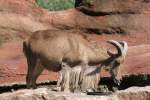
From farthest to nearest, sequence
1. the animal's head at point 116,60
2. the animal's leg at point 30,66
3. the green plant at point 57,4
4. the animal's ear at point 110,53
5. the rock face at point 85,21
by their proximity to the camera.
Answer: the green plant at point 57,4 < the rock face at point 85,21 < the animal's leg at point 30,66 < the animal's ear at point 110,53 < the animal's head at point 116,60

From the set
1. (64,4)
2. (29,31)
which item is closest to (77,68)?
(29,31)

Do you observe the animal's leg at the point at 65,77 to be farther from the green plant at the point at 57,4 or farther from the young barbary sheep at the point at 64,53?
the green plant at the point at 57,4

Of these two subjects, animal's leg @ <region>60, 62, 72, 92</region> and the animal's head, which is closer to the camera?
animal's leg @ <region>60, 62, 72, 92</region>

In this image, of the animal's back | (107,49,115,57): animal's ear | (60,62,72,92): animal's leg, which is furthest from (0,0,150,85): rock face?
(60,62,72,92): animal's leg

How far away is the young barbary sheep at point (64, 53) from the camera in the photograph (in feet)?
37.2

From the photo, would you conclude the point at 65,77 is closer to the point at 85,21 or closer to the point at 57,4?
the point at 85,21

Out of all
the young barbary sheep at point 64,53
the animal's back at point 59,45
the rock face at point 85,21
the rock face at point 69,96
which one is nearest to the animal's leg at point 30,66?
the young barbary sheep at point 64,53

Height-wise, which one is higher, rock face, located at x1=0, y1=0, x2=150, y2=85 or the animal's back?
the animal's back

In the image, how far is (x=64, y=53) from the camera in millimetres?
11422

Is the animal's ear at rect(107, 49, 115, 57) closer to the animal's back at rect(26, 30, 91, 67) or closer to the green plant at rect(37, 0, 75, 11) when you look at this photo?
the animal's back at rect(26, 30, 91, 67)

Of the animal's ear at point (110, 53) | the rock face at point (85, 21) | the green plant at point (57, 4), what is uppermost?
the animal's ear at point (110, 53)

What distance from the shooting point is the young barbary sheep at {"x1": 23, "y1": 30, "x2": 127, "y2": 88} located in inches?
447

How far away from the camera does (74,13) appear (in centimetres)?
2114

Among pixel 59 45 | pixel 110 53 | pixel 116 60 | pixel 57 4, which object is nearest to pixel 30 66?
pixel 59 45
